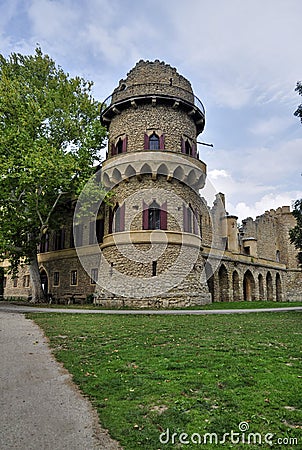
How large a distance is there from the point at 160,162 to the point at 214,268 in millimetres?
11498

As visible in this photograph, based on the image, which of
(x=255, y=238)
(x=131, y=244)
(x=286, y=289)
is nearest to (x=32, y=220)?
(x=131, y=244)

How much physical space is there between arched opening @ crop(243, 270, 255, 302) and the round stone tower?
13.5m

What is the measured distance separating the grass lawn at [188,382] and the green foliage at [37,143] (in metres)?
13.7

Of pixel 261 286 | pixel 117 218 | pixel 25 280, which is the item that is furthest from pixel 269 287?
pixel 25 280

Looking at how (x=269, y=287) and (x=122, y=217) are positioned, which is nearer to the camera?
(x=122, y=217)

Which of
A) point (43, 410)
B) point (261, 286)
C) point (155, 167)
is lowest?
point (43, 410)

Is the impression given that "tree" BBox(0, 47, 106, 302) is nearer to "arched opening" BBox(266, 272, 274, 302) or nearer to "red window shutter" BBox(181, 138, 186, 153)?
"red window shutter" BBox(181, 138, 186, 153)

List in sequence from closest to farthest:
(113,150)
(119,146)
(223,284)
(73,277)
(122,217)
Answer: (122,217) → (119,146) → (113,150) → (73,277) → (223,284)

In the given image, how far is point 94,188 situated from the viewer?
24484mm

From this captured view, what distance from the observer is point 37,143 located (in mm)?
23172

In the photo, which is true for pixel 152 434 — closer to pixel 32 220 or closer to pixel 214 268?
pixel 32 220

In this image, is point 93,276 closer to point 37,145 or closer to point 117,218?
point 117,218

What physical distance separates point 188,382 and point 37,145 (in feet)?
65.2

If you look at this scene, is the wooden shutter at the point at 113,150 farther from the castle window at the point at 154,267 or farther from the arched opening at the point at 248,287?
the arched opening at the point at 248,287
